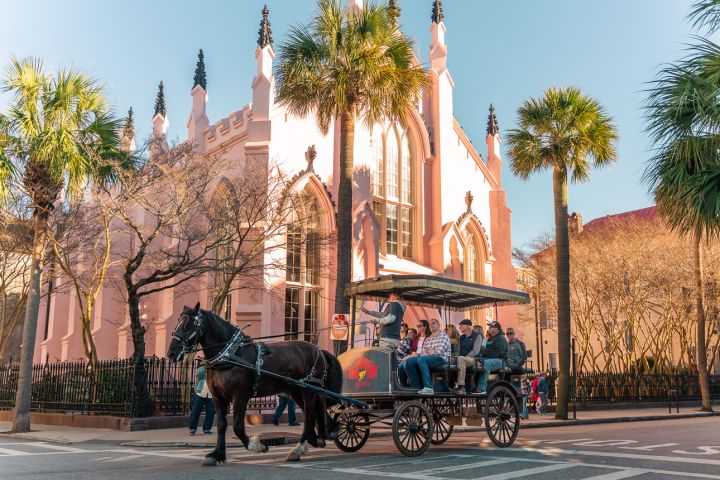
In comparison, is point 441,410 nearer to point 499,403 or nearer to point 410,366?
point 499,403

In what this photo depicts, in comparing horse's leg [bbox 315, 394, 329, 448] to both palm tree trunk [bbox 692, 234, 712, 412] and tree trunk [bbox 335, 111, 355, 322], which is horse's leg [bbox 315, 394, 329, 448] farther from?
palm tree trunk [bbox 692, 234, 712, 412]

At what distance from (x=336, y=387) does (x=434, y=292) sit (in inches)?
122

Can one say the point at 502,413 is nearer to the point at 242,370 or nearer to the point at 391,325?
the point at 391,325

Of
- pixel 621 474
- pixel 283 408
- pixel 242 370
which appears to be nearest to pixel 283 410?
pixel 283 408

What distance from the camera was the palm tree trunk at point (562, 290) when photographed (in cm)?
2041

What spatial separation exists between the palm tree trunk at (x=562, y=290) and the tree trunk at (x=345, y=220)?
707 cm

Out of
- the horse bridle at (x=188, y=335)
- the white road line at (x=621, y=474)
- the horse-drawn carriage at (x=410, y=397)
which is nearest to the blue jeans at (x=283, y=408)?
the horse-drawn carriage at (x=410, y=397)

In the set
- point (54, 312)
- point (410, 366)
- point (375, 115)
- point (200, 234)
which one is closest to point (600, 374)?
point (375, 115)

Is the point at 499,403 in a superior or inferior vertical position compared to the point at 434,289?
inferior

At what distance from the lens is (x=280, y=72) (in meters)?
19.3

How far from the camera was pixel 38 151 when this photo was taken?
15.5 meters

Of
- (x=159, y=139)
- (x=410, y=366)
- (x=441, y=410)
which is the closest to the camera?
(x=410, y=366)

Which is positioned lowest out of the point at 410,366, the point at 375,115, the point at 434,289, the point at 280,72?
the point at 410,366

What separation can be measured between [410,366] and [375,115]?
1009 cm
